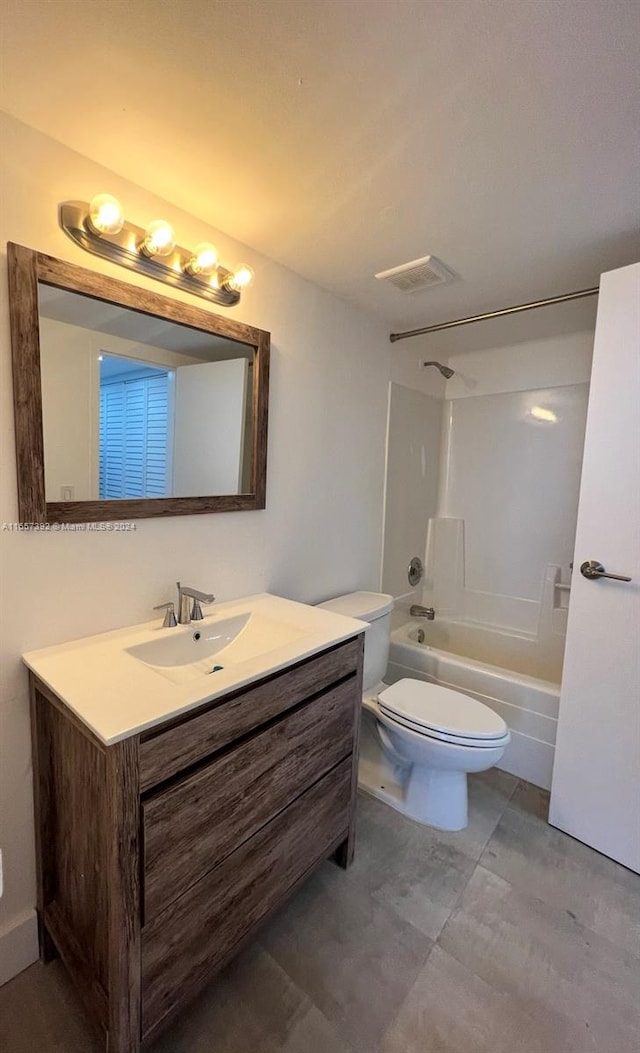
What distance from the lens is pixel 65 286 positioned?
3.68 ft

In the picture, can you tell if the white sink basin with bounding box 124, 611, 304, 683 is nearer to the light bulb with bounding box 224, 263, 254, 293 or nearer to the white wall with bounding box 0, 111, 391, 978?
the white wall with bounding box 0, 111, 391, 978

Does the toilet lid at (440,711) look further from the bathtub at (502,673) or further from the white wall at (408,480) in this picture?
the white wall at (408,480)

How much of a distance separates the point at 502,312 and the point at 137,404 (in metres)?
1.56

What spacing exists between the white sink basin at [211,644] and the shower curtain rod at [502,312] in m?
1.60

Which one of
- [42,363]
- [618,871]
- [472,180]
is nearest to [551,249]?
[472,180]

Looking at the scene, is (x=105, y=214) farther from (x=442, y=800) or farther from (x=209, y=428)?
(x=442, y=800)

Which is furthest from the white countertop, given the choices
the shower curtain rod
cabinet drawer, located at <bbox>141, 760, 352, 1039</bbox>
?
the shower curtain rod

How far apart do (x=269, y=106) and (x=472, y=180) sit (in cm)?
57

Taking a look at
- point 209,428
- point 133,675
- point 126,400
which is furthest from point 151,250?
point 133,675

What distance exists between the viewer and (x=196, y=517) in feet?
4.99

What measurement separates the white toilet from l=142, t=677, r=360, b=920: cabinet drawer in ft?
1.33

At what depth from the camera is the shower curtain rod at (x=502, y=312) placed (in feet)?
5.69

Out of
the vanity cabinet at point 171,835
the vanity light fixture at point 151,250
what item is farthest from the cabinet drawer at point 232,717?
the vanity light fixture at point 151,250

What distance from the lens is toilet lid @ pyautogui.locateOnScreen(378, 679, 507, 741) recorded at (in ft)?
5.33
